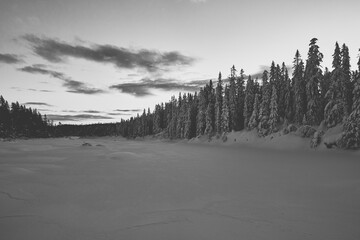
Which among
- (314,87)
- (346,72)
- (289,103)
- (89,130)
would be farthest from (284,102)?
(89,130)

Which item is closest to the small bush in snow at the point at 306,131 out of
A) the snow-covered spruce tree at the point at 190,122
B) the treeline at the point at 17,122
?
the snow-covered spruce tree at the point at 190,122

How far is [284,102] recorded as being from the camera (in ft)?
161

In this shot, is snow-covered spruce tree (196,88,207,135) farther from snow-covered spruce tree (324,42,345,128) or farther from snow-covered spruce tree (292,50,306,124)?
snow-covered spruce tree (324,42,345,128)

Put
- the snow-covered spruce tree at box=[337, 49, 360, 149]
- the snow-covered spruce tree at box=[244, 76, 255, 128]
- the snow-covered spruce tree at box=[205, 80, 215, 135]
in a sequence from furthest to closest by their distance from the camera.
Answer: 1. the snow-covered spruce tree at box=[205, 80, 215, 135]
2. the snow-covered spruce tree at box=[244, 76, 255, 128]
3. the snow-covered spruce tree at box=[337, 49, 360, 149]

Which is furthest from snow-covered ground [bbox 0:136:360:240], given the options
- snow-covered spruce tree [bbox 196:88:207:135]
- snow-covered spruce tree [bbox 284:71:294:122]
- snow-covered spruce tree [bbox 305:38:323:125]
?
snow-covered spruce tree [bbox 196:88:207:135]

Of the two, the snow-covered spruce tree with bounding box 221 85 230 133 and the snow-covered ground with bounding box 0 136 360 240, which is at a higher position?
the snow-covered spruce tree with bounding box 221 85 230 133

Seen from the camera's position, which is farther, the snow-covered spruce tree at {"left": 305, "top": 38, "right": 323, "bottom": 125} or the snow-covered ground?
the snow-covered spruce tree at {"left": 305, "top": 38, "right": 323, "bottom": 125}

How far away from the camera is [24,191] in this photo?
989cm

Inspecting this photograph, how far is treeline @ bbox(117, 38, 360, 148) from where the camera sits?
3278cm

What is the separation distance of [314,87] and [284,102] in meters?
10.7

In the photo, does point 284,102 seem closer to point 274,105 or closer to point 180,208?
point 274,105

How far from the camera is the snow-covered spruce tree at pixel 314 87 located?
125 feet

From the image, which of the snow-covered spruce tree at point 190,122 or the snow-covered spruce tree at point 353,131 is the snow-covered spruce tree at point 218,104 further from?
the snow-covered spruce tree at point 353,131

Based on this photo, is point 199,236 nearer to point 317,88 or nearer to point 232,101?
point 317,88
